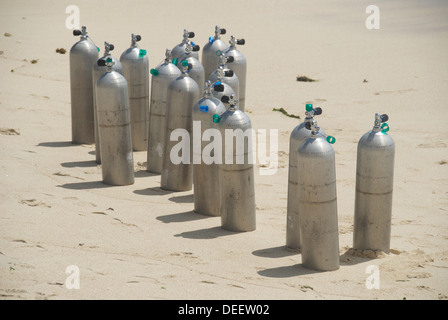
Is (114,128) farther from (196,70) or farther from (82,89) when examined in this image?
(82,89)

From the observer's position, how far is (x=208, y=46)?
1095cm

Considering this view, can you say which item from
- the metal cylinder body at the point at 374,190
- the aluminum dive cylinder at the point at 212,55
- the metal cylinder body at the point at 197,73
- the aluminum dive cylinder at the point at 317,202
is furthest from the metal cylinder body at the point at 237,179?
the aluminum dive cylinder at the point at 212,55

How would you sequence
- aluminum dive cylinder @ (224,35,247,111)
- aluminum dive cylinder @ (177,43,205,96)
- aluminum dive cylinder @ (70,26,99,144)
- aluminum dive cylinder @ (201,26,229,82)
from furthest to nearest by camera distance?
aluminum dive cylinder @ (201,26,229,82), aluminum dive cylinder @ (70,26,99,144), aluminum dive cylinder @ (224,35,247,111), aluminum dive cylinder @ (177,43,205,96)

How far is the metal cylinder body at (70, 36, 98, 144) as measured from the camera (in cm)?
1054

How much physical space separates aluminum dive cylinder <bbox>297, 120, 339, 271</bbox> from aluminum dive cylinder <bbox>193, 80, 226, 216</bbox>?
1.66 m

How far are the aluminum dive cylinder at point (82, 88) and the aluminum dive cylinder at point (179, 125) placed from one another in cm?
189

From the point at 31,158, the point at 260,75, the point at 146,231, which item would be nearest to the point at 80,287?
the point at 146,231

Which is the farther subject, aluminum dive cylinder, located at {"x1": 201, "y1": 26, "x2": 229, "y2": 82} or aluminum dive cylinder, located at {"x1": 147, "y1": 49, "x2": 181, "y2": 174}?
aluminum dive cylinder, located at {"x1": 201, "y1": 26, "x2": 229, "y2": 82}

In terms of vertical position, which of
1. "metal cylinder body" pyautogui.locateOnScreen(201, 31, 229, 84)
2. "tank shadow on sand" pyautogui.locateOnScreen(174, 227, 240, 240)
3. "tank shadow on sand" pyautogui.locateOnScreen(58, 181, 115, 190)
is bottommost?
"tank shadow on sand" pyautogui.locateOnScreen(174, 227, 240, 240)

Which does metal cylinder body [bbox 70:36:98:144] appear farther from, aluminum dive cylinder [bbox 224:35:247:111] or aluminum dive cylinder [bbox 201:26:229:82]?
aluminum dive cylinder [bbox 224:35:247:111]

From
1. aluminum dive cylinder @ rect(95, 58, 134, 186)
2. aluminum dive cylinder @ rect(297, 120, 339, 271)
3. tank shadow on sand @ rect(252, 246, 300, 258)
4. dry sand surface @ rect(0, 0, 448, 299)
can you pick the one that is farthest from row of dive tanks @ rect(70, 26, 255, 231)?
aluminum dive cylinder @ rect(297, 120, 339, 271)

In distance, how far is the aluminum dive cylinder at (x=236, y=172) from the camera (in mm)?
7703

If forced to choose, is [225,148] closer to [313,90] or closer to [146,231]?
[146,231]

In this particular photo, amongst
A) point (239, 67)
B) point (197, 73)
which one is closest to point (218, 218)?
point (197, 73)
